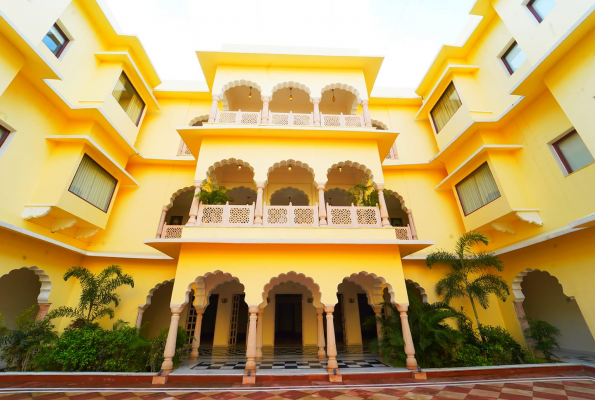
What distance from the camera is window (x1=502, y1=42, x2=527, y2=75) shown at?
7.53 metres

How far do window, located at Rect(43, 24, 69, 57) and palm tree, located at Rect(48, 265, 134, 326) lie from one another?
20.4 ft

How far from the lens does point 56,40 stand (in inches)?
285

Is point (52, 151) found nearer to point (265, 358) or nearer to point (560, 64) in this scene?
point (265, 358)

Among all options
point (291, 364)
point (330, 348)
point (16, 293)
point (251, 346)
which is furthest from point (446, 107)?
point (16, 293)

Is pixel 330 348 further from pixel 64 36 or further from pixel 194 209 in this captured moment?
pixel 64 36

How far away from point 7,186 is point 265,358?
7.88 meters

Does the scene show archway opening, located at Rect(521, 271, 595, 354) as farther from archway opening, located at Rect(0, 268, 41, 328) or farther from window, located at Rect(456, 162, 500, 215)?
archway opening, located at Rect(0, 268, 41, 328)

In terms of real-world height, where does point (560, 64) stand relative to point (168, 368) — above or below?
above

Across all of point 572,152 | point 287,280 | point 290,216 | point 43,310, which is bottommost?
point 43,310

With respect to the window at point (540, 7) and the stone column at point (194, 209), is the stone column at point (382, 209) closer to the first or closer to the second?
the stone column at point (194, 209)

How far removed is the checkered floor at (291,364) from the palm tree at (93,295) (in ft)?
10.8

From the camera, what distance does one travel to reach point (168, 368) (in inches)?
220

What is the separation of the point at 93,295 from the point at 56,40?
23.9ft

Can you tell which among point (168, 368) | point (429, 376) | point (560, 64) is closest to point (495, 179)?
point (560, 64)
